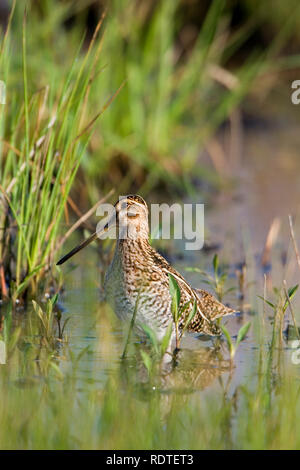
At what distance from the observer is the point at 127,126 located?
25.0 feet

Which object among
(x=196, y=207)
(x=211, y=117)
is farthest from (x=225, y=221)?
(x=211, y=117)

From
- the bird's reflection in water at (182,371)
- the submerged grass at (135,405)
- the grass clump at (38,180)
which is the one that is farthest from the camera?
the grass clump at (38,180)

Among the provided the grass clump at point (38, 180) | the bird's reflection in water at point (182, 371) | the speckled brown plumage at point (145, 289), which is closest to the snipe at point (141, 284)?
the speckled brown plumage at point (145, 289)
